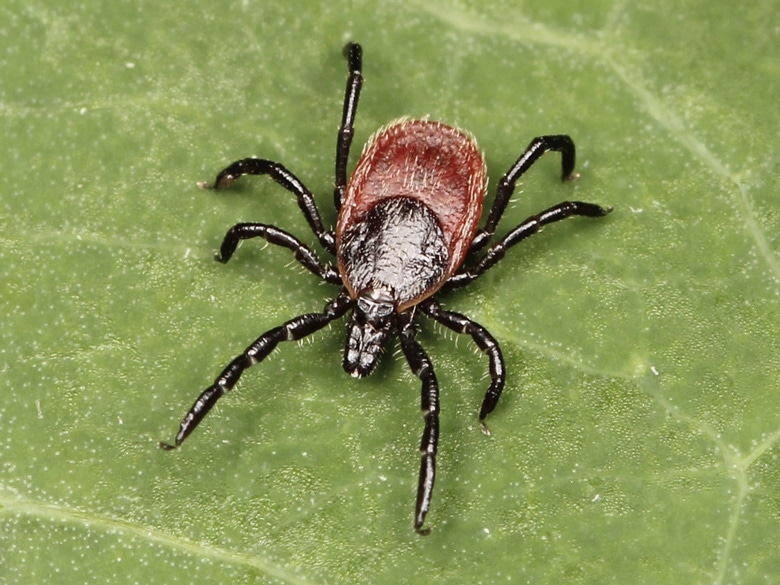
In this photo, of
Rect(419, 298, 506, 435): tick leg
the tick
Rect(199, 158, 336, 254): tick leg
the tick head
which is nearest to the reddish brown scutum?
the tick

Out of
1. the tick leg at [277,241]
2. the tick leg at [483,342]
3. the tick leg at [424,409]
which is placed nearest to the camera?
the tick leg at [424,409]

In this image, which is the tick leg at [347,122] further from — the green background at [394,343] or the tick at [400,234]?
the green background at [394,343]

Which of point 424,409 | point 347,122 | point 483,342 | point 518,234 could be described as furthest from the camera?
point 347,122

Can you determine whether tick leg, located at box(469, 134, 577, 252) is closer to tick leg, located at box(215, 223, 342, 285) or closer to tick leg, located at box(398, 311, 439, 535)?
tick leg, located at box(398, 311, 439, 535)

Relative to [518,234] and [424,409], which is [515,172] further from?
[424,409]

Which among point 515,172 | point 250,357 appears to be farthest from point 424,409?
point 515,172

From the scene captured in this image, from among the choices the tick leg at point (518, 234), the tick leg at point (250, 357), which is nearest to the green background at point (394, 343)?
the tick leg at point (518, 234)

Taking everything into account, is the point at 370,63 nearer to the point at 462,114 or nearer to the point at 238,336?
the point at 462,114
